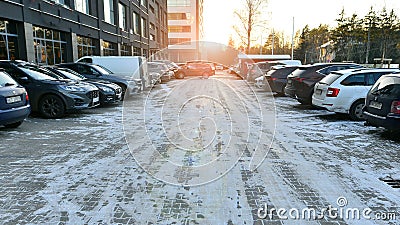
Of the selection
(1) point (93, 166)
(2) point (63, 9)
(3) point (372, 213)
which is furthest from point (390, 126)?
(2) point (63, 9)

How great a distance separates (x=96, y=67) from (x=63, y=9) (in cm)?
711

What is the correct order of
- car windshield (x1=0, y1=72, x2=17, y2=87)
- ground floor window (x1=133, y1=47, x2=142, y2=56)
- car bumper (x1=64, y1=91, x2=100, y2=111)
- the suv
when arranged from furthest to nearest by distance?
ground floor window (x1=133, y1=47, x2=142, y2=56) → the suv → car bumper (x1=64, y1=91, x2=100, y2=111) → car windshield (x1=0, y1=72, x2=17, y2=87)

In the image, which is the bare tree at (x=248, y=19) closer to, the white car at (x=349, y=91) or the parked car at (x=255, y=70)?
the parked car at (x=255, y=70)

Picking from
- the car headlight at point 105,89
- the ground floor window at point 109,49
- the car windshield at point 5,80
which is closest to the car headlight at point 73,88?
the car headlight at point 105,89

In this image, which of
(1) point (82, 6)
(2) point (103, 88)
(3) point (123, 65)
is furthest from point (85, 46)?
(2) point (103, 88)

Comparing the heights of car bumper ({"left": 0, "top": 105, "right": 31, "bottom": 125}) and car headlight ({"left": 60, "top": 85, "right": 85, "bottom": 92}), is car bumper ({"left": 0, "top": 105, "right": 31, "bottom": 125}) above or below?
below

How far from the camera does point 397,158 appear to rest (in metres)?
5.20

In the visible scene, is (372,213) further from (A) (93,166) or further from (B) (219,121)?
(B) (219,121)

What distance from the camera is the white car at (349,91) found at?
→ 8438 millimetres

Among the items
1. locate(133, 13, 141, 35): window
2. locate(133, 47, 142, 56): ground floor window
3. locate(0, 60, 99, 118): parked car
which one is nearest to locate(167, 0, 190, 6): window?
locate(133, 13, 141, 35): window

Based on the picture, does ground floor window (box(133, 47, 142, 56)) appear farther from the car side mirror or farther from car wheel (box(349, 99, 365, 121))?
car wheel (box(349, 99, 365, 121))

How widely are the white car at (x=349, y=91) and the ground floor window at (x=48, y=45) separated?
13.9 meters

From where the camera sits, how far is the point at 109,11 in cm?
2703

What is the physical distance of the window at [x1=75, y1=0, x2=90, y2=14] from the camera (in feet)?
65.7
